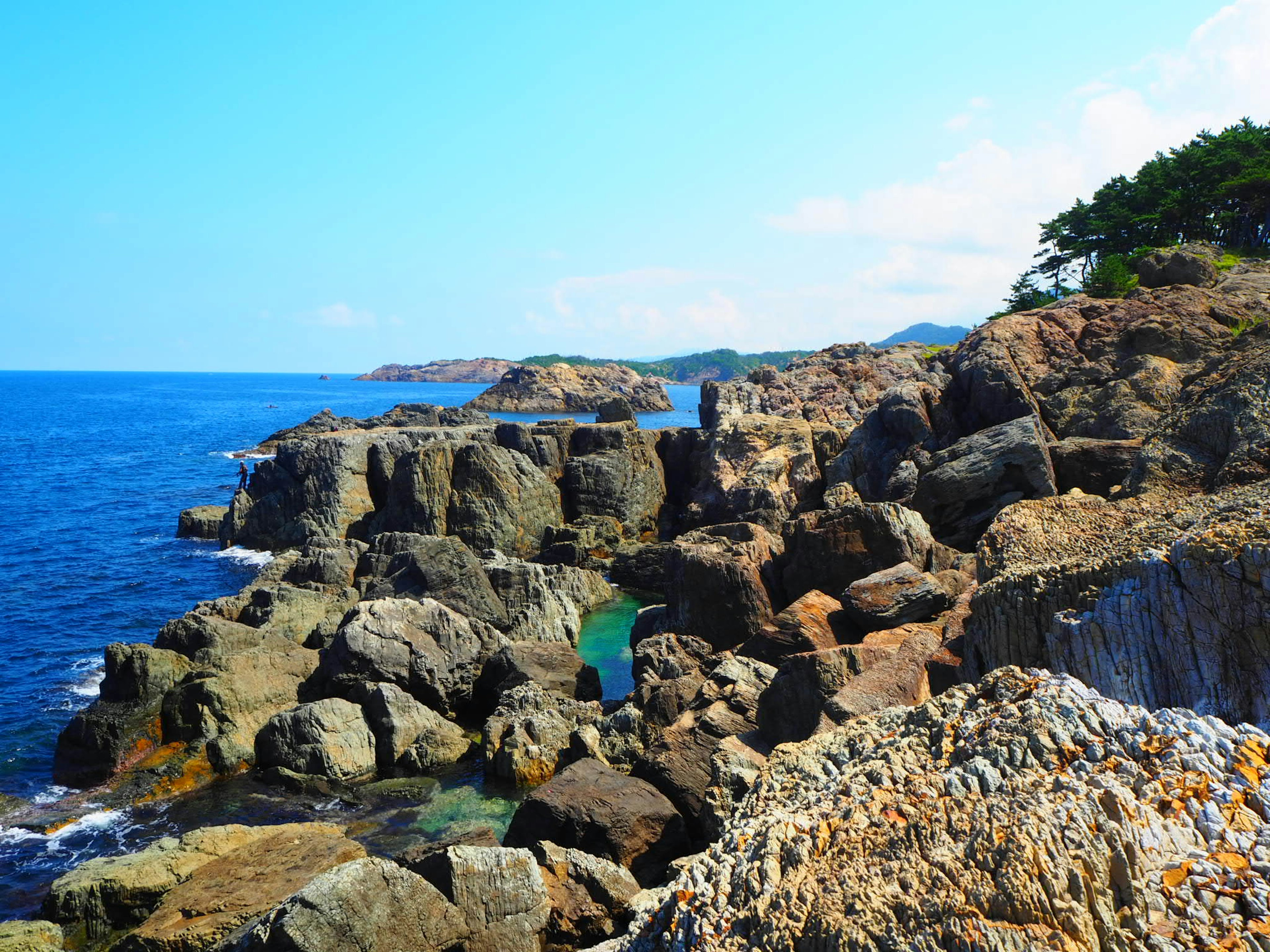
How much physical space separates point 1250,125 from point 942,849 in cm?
7650

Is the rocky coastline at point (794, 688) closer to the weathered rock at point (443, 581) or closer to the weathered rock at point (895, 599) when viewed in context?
the weathered rock at point (895, 599)

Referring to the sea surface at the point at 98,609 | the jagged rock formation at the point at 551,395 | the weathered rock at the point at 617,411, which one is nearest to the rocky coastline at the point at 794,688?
the sea surface at the point at 98,609

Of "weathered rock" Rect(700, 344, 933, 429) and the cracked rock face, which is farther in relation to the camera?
"weathered rock" Rect(700, 344, 933, 429)

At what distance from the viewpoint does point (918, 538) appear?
2492 centimetres

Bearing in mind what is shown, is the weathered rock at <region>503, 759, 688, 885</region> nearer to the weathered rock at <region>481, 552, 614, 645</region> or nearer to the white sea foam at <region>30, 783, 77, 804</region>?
the white sea foam at <region>30, 783, 77, 804</region>

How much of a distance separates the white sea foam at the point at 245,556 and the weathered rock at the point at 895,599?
3404 cm

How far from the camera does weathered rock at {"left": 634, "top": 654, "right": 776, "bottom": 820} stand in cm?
1750

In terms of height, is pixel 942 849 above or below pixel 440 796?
above

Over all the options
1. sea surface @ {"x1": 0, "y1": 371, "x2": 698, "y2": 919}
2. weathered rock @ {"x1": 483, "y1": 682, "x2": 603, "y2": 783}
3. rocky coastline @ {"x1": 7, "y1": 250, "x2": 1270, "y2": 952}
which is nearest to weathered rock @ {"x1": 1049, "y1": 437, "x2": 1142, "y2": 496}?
rocky coastline @ {"x1": 7, "y1": 250, "x2": 1270, "y2": 952}

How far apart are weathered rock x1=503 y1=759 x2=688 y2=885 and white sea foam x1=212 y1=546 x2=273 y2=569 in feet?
106

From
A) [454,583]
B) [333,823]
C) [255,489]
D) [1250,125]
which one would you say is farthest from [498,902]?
[1250,125]

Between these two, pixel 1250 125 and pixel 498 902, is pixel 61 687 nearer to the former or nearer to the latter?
pixel 498 902

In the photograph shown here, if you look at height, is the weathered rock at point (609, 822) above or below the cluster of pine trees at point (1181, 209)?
below

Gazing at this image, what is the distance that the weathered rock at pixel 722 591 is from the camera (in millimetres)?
26094
